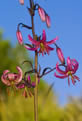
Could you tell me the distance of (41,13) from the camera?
96.6 inches

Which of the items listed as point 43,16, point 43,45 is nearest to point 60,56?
point 43,45

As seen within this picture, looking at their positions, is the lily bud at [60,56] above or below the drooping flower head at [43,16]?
below

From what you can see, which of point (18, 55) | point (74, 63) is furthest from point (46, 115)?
point (18, 55)

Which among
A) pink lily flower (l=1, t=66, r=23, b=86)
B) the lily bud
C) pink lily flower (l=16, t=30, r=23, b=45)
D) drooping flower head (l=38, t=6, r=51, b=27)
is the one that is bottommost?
pink lily flower (l=1, t=66, r=23, b=86)

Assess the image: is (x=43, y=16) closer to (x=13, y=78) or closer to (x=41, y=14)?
(x=41, y=14)

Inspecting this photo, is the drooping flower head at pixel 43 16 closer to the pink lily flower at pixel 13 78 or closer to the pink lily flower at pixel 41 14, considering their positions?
the pink lily flower at pixel 41 14

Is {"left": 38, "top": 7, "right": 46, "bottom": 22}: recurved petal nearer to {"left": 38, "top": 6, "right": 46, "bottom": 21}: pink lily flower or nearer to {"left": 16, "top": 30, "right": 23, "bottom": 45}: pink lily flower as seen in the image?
{"left": 38, "top": 6, "right": 46, "bottom": 21}: pink lily flower

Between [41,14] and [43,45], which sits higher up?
[41,14]

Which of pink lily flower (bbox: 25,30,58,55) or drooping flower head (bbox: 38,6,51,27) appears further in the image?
drooping flower head (bbox: 38,6,51,27)

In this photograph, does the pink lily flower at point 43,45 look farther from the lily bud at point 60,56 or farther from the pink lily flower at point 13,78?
the pink lily flower at point 13,78

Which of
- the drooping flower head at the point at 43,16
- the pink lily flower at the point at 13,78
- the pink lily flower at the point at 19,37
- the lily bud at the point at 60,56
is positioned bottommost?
the pink lily flower at the point at 13,78

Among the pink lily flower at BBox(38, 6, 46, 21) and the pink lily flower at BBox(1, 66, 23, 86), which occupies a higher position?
the pink lily flower at BBox(38, 6, 46, 21)

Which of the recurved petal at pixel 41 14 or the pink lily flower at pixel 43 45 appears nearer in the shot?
the pink lily flower at pixel 43 45

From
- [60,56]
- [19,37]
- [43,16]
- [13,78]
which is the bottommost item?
[13,78]
